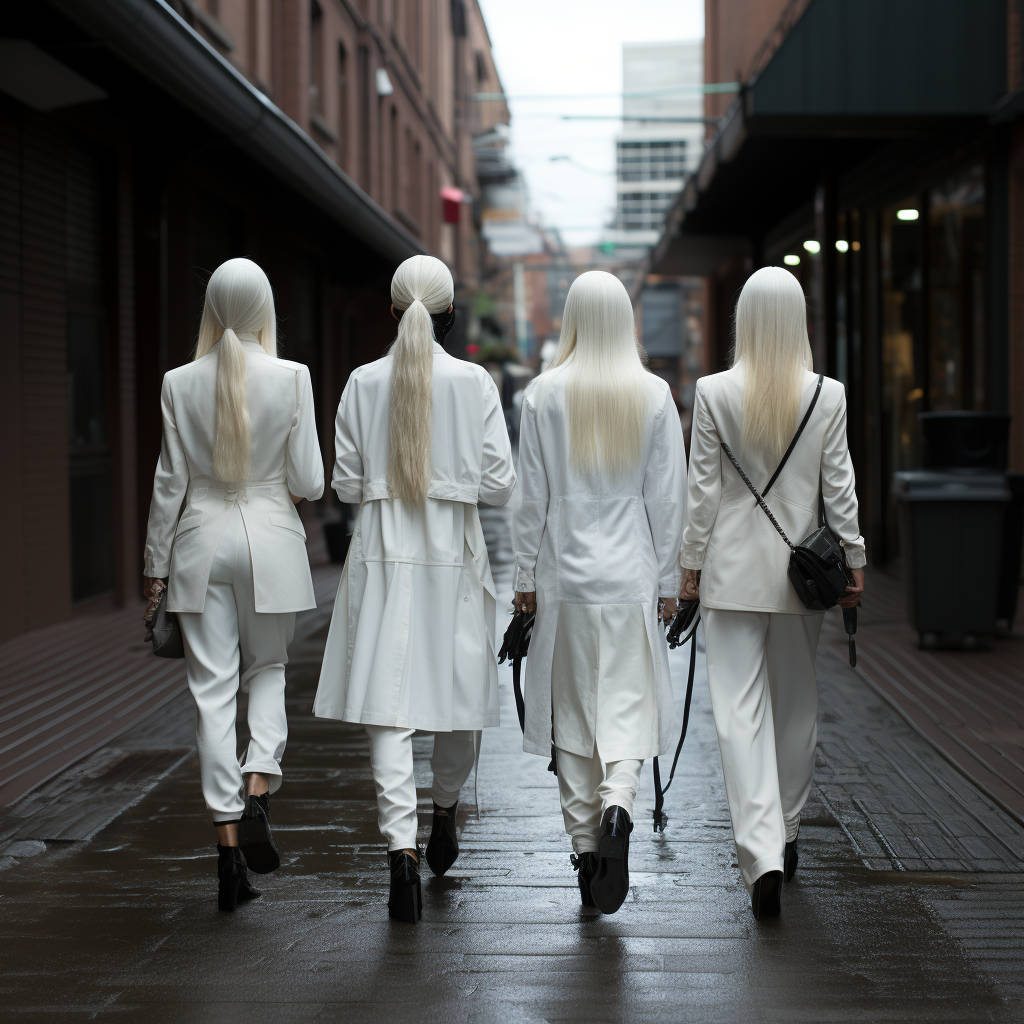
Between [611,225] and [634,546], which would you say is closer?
[634,546]

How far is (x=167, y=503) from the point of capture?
395 centimetres

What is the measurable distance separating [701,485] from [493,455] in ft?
2.12

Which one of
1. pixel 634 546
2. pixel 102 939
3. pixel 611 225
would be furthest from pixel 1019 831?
pixel 611 225

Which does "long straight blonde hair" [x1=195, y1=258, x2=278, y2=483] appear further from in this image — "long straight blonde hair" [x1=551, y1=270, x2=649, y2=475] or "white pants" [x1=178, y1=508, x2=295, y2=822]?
"long straight blonde hair" [x1=551, y1=270, x2=649, y2=475]

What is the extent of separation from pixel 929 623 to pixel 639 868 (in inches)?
171

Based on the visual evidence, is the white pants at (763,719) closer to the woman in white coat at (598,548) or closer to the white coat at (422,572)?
the woman in white coat at (598,548)

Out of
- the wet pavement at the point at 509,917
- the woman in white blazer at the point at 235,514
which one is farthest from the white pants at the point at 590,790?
the woman in white blazer at the point at 235,514

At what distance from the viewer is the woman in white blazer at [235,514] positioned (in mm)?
3885

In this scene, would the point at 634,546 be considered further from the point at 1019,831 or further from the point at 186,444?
the point at 1019,831

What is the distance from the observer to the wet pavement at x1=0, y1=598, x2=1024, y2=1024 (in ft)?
10.2

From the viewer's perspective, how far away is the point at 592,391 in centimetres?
388

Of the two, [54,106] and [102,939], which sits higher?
[54,106]

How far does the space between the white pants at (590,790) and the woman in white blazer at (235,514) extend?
0.90m

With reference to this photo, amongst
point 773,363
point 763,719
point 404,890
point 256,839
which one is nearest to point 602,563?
point 763,719
